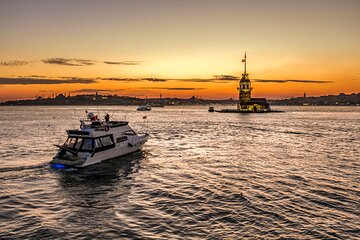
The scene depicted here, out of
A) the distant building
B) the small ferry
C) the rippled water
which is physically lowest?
the rippled water

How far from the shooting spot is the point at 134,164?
95.3 ft

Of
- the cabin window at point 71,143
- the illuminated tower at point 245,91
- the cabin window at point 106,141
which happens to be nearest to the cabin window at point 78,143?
the cabin window at point 71,143

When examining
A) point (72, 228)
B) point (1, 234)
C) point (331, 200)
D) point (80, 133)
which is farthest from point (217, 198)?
point (80, 133)

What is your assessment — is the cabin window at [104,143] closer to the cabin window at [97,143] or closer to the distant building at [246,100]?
the cabin window at [97,143]

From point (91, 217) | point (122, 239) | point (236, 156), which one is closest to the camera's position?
point (122, 239)

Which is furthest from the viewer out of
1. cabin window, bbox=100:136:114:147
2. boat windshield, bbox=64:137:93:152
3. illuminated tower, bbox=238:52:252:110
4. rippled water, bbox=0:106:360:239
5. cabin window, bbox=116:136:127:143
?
illuminated tower, bbox=238:52:252:110

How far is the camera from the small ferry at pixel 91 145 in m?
26.2

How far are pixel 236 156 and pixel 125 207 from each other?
19.1 m

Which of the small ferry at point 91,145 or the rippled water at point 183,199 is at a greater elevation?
the small ferry at point 91,145

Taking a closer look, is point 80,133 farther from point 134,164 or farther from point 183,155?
point 183,155

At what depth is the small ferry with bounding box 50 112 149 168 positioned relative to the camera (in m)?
26.2

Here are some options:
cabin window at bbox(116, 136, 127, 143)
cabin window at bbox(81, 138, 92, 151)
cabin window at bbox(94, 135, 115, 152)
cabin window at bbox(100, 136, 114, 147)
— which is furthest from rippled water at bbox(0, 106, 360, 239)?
cabin window at bbox(116, 136, 127, 143)

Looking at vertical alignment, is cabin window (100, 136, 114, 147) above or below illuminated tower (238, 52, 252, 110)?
below

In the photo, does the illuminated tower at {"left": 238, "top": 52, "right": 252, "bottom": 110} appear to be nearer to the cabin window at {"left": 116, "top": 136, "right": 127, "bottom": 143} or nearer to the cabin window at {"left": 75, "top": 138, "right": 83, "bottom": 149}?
the cabin window at {"left": 116, "top": 136, "right": 127, "bottom": 143}
